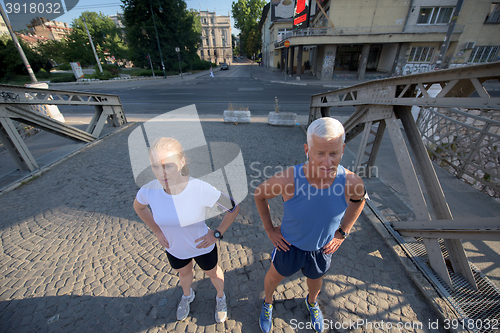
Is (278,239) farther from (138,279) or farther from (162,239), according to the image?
(138,279)

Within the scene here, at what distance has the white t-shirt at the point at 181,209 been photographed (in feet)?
5.37

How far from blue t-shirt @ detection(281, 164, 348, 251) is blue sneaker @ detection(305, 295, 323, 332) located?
0.88 metres

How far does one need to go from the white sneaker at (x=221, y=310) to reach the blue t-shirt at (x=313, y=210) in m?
1.20

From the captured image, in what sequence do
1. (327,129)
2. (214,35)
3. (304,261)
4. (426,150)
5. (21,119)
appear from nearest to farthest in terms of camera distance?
(327,129), (304,261), (426,150), (21,119), (214,35)

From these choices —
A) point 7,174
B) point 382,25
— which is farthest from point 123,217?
point 382,25

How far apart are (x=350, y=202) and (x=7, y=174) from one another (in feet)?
26.5

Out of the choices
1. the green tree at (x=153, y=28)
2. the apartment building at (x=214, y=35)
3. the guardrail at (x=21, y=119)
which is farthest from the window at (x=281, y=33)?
the apartment building at (x=214, y=35)

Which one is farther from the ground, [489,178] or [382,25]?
[382,25]

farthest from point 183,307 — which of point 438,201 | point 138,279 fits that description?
point 438,201

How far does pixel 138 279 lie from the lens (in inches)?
101

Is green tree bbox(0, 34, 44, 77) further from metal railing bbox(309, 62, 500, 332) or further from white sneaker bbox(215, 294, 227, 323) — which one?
metal railing bbox(309, 62, 500, 332)

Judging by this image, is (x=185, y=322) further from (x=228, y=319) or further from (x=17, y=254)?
(x=17, y=254)

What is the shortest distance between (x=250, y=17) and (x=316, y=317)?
72.2 metres

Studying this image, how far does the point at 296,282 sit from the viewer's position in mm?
2469
